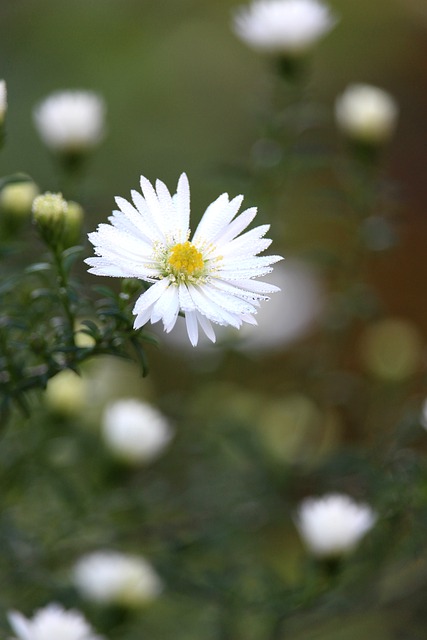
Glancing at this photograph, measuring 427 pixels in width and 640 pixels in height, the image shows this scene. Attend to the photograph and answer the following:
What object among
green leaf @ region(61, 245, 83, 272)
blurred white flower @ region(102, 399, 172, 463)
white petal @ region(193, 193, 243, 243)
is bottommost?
white petal @ region(193, 193, 243, 243)

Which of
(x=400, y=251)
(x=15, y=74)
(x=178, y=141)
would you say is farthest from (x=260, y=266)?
(x=15, y=74)

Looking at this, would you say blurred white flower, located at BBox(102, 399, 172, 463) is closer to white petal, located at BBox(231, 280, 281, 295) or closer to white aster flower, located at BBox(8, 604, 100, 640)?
white aster flower, located at BBox(8, 604, 100, 640)

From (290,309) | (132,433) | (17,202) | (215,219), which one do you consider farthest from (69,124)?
(290,309)

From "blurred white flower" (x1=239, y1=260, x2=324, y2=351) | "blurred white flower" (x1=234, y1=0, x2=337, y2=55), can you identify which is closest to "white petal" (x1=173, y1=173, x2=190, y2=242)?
"blurred white flower" (x1=234, y1=0, x2=337, y2=55)

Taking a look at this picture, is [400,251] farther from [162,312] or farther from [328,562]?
[162,312]

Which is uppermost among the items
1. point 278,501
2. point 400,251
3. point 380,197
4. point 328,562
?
point 400,251

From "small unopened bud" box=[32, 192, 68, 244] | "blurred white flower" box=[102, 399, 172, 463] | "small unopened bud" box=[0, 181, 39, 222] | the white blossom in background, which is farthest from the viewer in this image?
the white blossom in background
